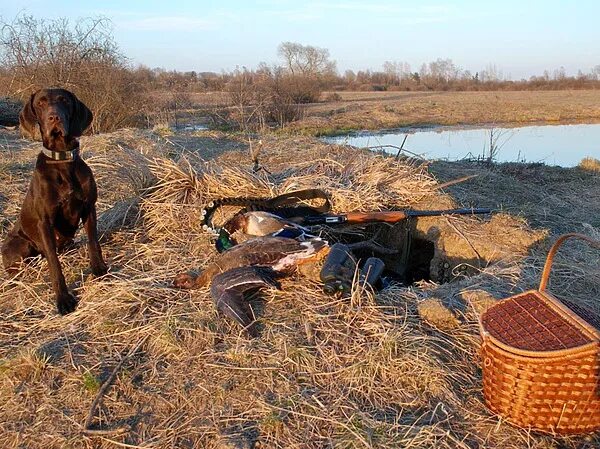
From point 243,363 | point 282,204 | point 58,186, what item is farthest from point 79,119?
point 243,363

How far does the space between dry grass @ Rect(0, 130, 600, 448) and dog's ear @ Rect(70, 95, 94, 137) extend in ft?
3.43

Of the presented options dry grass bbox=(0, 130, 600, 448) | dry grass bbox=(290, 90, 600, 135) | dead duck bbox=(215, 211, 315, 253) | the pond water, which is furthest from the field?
dry grass bbox=(0, 130, 600, 448)

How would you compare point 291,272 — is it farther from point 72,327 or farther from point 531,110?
point 531,110

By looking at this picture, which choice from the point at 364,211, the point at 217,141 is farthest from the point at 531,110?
the point at 364,211

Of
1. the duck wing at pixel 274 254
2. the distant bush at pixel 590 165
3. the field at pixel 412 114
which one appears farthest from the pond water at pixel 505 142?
the duck wing at pixel 274 254

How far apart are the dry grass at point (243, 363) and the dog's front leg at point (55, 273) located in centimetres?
11

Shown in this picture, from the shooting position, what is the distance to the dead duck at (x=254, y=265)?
11.7 feet

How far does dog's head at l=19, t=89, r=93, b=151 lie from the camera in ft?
12.9

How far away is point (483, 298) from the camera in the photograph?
3.50 metres

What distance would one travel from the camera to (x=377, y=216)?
4984 millimetres

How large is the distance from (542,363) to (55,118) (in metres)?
3.36

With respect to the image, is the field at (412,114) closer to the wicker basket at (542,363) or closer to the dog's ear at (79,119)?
the dog's ear at (79,119)

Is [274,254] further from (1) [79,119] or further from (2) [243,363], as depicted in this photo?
(1) [79,119]

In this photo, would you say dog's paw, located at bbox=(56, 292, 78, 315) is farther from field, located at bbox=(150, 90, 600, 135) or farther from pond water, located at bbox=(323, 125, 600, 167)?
field, located at bbox=(150, 90, 600, 135)
